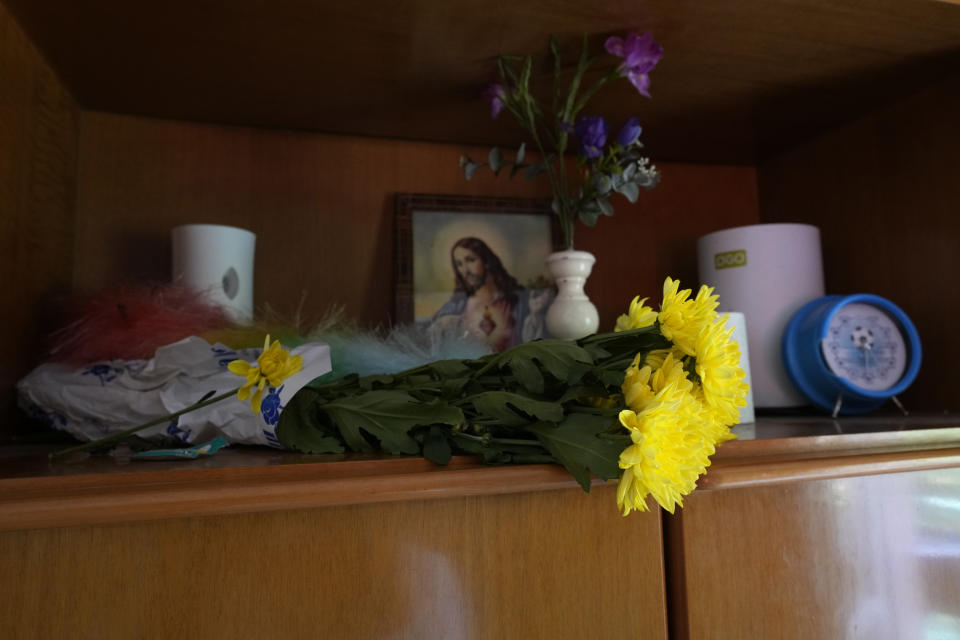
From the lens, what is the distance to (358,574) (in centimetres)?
39

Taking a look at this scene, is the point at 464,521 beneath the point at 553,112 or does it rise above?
beneath

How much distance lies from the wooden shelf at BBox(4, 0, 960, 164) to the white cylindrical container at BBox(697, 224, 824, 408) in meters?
0.21

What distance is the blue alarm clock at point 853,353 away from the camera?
2.44ft

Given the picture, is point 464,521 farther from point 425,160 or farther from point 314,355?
point 425,160

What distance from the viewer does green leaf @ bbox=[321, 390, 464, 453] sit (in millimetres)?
424

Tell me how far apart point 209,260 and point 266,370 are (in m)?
0.37

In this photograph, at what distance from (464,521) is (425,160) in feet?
2.22

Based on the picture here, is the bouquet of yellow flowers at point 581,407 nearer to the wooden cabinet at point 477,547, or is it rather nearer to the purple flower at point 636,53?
the wooden cabinet at point 477,547

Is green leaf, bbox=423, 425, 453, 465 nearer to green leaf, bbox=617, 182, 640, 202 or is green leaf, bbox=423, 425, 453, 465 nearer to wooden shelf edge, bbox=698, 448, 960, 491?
wooden shelf edge, bbox=698, 448, 960, 491

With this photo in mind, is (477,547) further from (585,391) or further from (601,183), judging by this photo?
(601,183)

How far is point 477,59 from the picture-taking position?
77cm

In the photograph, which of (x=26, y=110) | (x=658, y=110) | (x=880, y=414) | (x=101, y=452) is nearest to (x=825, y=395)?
(x=880, y=414)

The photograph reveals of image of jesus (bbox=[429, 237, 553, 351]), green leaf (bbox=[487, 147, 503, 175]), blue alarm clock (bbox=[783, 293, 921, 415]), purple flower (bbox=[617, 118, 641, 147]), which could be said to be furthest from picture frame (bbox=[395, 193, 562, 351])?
blue alarm clock (bbox=[783, 293, 921, 415])

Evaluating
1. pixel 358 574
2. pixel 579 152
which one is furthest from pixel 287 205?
pixel 358 574
